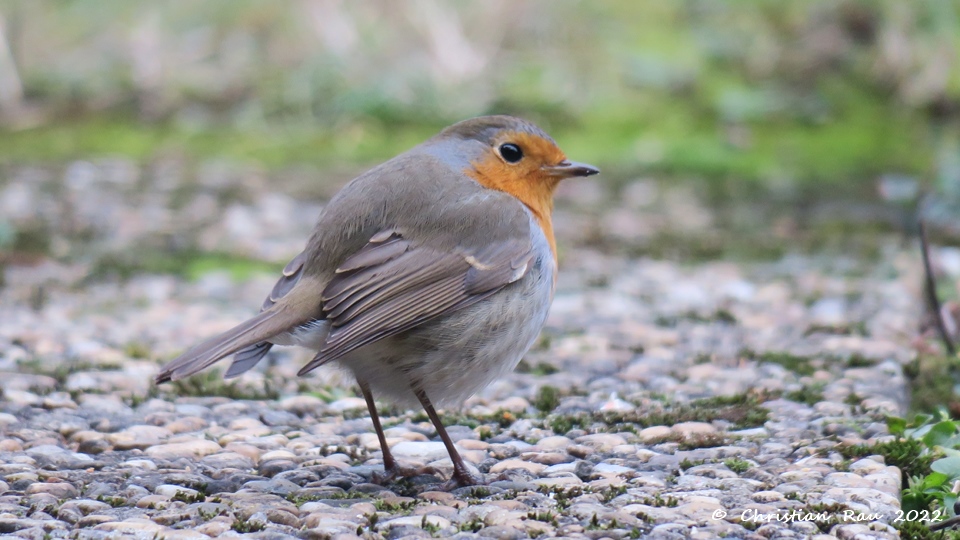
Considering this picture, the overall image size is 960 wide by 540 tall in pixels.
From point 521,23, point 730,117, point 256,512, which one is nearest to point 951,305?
point 256,512

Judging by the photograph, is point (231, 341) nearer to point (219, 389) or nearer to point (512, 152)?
point (219, 389)

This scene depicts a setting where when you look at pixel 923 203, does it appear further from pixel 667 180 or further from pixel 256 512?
pixel 256 512

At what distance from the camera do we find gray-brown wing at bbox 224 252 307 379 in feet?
10.8

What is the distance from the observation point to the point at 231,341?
3119 mm

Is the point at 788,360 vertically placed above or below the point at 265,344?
above

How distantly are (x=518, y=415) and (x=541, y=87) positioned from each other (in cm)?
488

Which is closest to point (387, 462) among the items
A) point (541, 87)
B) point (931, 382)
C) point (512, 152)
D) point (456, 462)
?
point (456, 462)

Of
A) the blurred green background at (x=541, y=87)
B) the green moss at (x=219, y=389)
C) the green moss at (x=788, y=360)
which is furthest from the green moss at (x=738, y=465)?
the blurred green background at (x=541, y=87)

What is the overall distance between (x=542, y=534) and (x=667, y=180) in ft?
17.2

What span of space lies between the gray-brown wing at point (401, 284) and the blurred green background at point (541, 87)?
149 inches

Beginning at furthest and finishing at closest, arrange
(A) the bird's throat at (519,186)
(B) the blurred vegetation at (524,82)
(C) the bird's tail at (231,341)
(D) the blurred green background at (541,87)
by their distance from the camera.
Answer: (B) the blurred vegetation at (524,82) → (D) the blurred green background at (541,87) → (A) the bird's throat at (519,186) → (C) the bird's tail at (231,341)

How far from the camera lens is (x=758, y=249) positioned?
646 cm

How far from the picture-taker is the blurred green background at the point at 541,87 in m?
7.79

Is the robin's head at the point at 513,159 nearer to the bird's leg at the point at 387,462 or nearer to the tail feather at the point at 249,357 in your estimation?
the bird's leg at the point at 387,462
